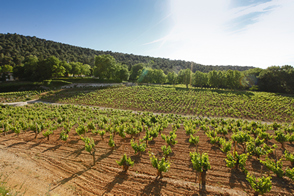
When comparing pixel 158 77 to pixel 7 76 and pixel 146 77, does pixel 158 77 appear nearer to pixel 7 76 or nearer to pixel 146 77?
pixel 146 77

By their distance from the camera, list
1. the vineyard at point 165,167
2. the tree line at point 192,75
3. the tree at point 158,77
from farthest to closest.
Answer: the tree at point 158,77 → the tree line at point 192,75 → the vineyard at point 165,167

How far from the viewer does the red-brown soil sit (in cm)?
796

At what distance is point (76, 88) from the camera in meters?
53.8

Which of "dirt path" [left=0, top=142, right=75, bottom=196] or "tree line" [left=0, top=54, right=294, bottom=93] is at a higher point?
"tree line" [left=0, top=54, right=294, bottom=93]

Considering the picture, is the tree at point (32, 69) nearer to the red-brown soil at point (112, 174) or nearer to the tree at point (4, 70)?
the tree at point (4, 70)

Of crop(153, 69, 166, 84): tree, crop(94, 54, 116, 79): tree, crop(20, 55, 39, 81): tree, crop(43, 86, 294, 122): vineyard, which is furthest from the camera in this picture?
crop(153, 69, 166, 84): tree

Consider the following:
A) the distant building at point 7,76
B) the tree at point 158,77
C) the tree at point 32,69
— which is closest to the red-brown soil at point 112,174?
the tree at point 32,69

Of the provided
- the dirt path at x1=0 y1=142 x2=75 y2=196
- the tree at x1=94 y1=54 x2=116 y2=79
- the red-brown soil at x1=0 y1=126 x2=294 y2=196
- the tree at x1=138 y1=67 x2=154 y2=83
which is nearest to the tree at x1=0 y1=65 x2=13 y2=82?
the tree at x1=94 y1=54 x2=116 y2=79

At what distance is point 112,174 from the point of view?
9.48m

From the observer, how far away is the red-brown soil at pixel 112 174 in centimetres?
796

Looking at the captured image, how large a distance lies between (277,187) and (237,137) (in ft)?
13.3

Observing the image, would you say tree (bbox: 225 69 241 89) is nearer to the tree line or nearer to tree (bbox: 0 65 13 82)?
the tree line

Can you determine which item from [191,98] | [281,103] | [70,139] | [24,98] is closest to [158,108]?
[191,98]

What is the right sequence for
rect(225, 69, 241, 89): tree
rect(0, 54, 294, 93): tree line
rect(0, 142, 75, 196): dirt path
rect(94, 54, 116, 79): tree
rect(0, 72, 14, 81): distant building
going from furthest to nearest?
rect(0, 72, 14, 81): distant building
rect(94, 54, 116, 79): tree
rect(225, 69, 241, 89): tree
rect(0, 54, 294, 93): tree line
rect(0, 142, 75, 196): dirt path
